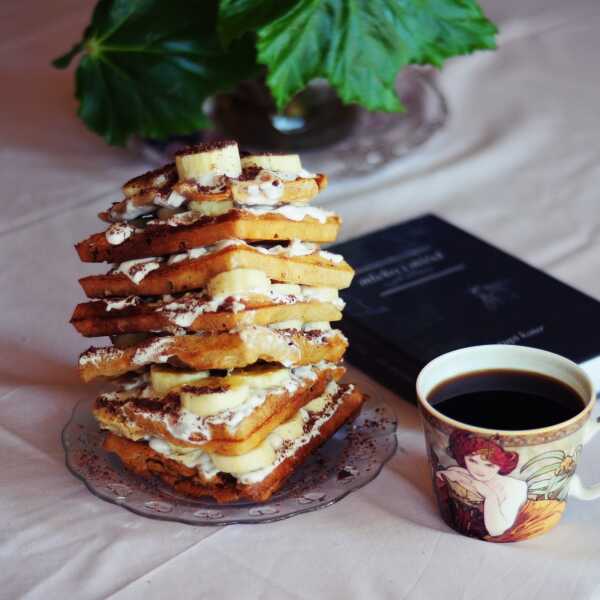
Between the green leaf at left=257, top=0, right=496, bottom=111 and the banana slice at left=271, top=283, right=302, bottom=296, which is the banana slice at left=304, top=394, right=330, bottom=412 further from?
the green leaf at left=257, top=0, right=496, bottom=111

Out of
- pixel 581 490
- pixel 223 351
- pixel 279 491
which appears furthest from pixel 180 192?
pixel 581 490

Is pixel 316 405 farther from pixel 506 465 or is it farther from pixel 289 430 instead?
pixel 506 465

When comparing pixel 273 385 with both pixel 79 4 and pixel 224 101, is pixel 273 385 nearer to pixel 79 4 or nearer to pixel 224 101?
pixel 224 101

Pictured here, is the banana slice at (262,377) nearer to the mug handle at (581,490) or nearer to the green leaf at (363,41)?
the mug handle at (581,490)

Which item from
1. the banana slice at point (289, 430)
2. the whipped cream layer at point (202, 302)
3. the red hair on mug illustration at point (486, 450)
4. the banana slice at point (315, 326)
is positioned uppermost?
the whipped cream layer at point (202, 302)

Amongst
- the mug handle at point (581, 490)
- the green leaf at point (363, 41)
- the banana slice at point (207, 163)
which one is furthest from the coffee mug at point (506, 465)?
the green leaf at point (363, 41)

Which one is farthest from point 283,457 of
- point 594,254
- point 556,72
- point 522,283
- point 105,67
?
point 556,72

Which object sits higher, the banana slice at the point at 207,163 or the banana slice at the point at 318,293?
the banana slice at the point at 207,163

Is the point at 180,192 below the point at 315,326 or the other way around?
the other way around
